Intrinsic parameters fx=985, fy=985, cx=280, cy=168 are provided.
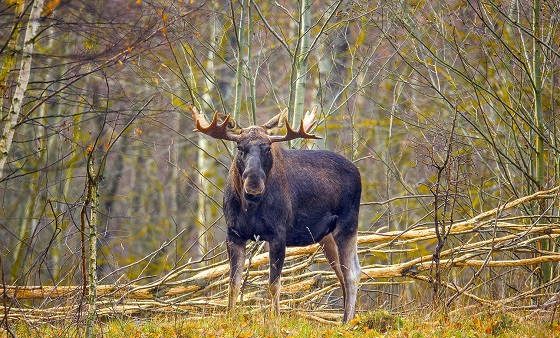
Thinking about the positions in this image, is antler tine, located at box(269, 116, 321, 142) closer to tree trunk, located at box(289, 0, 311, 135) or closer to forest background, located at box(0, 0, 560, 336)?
forest background, located at box(0, 0, 560, 336)

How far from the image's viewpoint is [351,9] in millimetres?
13148

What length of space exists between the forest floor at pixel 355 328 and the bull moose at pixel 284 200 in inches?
34.1

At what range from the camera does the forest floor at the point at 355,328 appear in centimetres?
857

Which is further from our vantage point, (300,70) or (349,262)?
(300,70)

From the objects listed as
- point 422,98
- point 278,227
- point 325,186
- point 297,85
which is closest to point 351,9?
point 297,85

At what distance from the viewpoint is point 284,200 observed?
10.6 meters

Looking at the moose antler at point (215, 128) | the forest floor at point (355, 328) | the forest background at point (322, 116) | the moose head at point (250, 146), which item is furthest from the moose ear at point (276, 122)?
the forest floor at point (355, 328)

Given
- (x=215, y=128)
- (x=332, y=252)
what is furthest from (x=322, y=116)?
(x=215, y=128)

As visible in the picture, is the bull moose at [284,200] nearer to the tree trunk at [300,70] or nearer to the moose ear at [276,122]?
the moose ear at [276,122]

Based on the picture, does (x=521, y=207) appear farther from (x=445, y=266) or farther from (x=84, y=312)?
(x=84, y=312)

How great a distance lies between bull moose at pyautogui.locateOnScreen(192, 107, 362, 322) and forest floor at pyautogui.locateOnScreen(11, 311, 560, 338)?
865 millimetres

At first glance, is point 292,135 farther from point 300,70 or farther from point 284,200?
point 300,70

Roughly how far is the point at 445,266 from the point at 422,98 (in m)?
10.7

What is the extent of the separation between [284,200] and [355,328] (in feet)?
6.58
